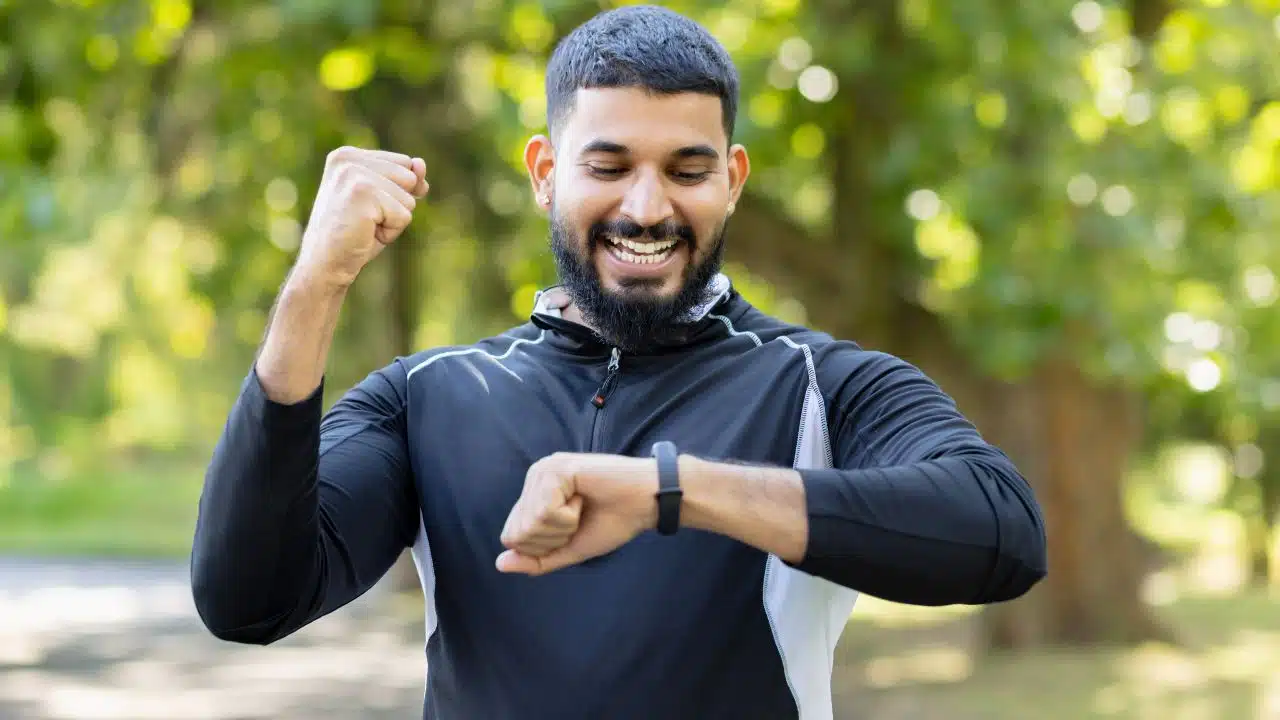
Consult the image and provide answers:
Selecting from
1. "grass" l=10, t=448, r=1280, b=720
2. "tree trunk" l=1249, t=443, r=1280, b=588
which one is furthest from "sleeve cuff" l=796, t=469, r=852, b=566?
"tree trunk" l=1249, t=443, r=1280, b=588

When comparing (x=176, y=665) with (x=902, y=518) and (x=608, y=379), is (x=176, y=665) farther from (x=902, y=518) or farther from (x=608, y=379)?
(x=902, y=518)

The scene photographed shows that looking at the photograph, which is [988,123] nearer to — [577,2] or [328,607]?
[577,2]

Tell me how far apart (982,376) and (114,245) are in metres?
9.24

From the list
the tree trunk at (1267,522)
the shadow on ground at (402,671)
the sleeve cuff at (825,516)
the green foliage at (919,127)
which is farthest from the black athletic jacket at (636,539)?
the tree trunk at (1267,522)

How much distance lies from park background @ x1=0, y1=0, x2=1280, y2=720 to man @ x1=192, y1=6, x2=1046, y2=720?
14.9 ft

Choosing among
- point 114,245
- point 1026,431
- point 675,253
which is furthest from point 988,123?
point 114,245

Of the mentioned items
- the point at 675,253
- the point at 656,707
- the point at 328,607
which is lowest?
the point at 656,707

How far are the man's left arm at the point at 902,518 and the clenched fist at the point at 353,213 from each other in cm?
51

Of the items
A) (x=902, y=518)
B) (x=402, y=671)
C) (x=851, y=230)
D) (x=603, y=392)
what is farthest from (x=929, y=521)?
(x=402, y=671)

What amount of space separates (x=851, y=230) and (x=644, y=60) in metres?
9.32

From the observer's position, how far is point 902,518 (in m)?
1.89

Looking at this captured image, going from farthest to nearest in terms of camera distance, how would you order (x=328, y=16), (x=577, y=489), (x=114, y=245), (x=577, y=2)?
(x=114, y=245) < (x=328, y=16) < (x=577, y=2) < (x=577, y=489)

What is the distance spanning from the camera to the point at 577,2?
7.24m

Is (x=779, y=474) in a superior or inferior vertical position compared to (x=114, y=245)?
inferior
